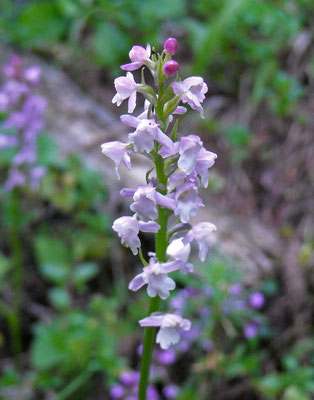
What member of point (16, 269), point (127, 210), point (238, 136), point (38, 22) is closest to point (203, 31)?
point (238, 136)

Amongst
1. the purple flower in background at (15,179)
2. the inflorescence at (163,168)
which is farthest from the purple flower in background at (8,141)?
the inflorescence at (163,168)

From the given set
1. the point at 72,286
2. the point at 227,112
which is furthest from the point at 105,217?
the point at 227,112

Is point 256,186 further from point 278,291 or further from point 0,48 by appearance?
point 0,48

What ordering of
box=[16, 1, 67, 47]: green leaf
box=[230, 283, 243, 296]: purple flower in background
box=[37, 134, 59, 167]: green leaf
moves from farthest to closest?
box=[16, 1, 67, 47]: green leaf < box=[37, 134, 59, 167]: green leaf < box=[230, 283, 243, 296]: purple flower in background

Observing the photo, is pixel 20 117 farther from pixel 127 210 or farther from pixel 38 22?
pixel 38 22

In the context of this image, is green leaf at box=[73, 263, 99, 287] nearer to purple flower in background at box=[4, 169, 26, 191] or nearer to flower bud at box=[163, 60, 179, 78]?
purple flower in background at box=[4, 169, 26, 191]

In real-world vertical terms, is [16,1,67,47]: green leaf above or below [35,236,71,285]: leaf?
above

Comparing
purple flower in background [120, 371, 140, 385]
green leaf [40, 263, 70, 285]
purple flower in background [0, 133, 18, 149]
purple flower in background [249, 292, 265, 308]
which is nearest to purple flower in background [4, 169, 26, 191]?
purple flower in background [0, 133, 18, 149]

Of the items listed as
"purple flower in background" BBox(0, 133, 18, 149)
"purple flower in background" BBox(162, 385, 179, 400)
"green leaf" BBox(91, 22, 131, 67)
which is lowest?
"purple flower in background" BBox(162, 385, 179, 400)
